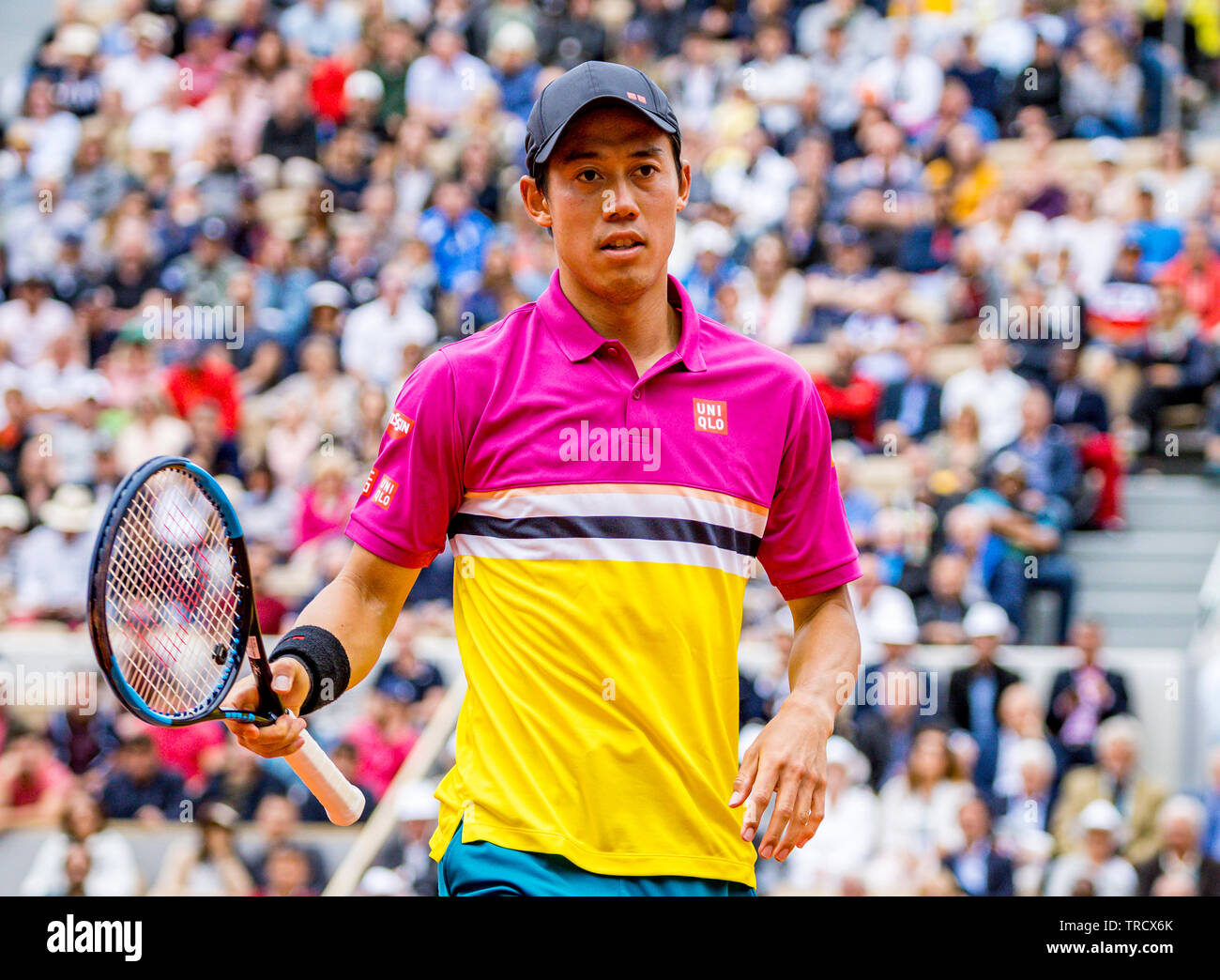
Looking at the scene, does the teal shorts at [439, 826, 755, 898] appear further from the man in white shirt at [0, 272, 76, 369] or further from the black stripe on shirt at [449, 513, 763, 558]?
the man in white shirt at [0, 272, 76, 369]

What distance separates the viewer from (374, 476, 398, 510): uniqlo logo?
119 inches

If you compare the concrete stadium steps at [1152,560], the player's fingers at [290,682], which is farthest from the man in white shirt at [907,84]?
the player's fingers at [290,682]

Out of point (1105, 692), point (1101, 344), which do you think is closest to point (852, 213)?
point (1101, 344)

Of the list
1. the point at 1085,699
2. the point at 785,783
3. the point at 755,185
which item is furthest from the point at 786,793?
the point at 755,185

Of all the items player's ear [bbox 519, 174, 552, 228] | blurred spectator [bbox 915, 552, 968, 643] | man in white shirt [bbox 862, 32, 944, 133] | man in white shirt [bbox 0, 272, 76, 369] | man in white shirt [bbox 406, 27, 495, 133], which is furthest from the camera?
Answer: man in white shirt [bbox 406, 27, 495, 133]

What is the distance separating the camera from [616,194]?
299 centimetres

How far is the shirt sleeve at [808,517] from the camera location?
3.16m

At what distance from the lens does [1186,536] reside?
32.9 feet

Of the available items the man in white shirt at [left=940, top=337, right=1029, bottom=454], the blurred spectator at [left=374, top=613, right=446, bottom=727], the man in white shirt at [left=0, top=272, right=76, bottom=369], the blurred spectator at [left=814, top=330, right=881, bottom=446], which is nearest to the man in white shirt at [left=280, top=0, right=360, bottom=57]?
the man in white shirt at [left=0, top=272, right=76, bottom=369]

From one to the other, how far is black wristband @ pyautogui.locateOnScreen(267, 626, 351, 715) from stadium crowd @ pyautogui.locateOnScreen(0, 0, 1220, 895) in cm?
508

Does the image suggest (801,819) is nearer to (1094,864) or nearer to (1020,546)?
(1094,864)

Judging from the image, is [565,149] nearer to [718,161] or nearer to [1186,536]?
[1186,536]

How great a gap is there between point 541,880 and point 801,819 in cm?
46
